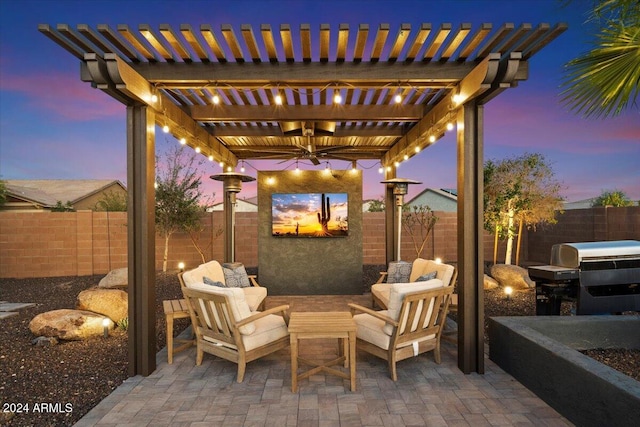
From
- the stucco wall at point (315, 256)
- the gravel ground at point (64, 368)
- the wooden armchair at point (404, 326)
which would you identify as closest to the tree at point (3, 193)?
the gravel ground at point (64, 368)

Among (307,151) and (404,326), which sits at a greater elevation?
(307,151)

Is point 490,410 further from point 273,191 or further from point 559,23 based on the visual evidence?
point 273,191

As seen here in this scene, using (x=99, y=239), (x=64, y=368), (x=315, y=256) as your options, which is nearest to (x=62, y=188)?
(x=99, y=239)

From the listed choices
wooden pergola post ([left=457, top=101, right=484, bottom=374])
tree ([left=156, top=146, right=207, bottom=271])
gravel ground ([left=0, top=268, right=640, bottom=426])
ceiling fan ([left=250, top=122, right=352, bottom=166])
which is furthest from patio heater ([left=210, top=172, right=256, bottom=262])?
wooden pergola post ([left=457, top=101, right=484, bottom=374])

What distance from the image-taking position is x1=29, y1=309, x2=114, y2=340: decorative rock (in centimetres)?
428

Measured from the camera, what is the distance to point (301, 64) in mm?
3459

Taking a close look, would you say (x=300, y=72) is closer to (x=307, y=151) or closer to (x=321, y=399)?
(x=307, y=151)

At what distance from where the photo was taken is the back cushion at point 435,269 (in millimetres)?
4430

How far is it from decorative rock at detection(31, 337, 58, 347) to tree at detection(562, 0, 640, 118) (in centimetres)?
583

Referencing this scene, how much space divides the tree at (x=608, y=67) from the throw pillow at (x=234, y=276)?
4.90 meters

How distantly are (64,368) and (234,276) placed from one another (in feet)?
8.49

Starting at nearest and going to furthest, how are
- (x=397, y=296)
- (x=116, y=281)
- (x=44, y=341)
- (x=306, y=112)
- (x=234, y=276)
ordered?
(x=397, y=296)
(x=44, y=341)
(x=306, y=112)
(x=234, y=276)
(x=116, y=281)

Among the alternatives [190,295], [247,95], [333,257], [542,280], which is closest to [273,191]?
[333,257]

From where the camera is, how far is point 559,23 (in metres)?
2.73
